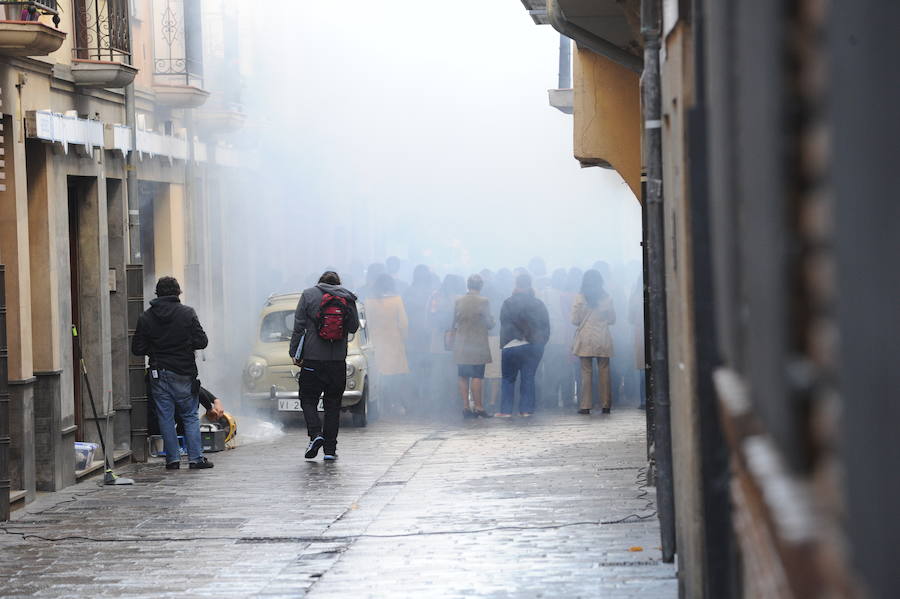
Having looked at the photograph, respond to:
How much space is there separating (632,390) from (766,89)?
66.2 ft

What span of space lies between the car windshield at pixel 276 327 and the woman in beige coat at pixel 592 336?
12.5 ft

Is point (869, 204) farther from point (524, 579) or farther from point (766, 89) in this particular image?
point (524, 579)

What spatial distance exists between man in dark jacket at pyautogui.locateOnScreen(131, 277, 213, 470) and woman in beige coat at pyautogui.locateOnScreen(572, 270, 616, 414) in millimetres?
6837

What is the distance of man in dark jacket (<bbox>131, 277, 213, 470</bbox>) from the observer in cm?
1534

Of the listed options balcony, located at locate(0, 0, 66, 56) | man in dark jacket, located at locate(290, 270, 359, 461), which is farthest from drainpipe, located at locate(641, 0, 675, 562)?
man in dark jacket, located at locate(290, 270, 359, 461)

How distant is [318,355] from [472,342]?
19.1 ft

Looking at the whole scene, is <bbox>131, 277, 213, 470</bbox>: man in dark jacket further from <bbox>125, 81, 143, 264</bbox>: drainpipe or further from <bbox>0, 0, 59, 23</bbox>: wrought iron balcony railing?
<bbox>0, 0, 59, 23</bbox>: wrought iron balcony railing

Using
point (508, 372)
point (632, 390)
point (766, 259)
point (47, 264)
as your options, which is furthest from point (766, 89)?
point (632, 390)

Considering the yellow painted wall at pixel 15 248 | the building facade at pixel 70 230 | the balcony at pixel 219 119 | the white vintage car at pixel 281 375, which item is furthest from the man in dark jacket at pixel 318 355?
the balcony at pixel 219 119

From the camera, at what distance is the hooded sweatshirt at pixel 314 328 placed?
15.7m

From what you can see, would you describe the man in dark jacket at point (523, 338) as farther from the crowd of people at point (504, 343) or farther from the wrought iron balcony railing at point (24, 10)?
the wrought iron balcony railing at point (24, 10)

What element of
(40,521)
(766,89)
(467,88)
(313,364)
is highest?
(467,88)

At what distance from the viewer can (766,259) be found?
2.49 meters

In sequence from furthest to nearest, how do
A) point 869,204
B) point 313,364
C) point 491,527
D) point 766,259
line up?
point 313,364, point 491,527, point 766,259, point 869,204
